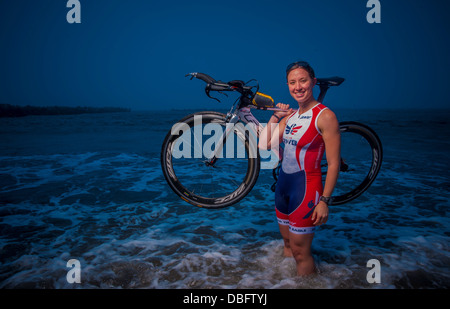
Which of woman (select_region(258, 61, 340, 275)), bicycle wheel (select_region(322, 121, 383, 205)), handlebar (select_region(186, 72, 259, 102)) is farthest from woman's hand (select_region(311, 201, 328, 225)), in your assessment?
handlebar (select_region(186, 72, 259, 102))

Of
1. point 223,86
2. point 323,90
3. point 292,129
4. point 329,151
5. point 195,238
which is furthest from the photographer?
point 195,238

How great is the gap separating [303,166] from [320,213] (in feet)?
1.82

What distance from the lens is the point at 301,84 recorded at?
2.65 metres

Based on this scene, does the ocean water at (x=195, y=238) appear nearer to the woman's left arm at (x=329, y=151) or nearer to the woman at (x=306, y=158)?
the woman at (x=306, y=158)

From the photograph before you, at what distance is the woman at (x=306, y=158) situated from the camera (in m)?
2.51

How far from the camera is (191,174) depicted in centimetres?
842

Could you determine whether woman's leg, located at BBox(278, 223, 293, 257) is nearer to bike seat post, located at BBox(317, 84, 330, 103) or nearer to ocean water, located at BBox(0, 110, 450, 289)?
ocean water, located at BBox(0, 110, 450, 289)

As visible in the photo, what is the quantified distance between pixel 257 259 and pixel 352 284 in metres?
→ 1.27

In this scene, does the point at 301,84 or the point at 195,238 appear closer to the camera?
the point at 301,84

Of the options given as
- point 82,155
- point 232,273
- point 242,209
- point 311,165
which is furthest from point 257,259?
point 82,155

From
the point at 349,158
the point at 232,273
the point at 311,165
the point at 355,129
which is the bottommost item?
the point at 232,273

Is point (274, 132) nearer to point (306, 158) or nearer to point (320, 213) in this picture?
point (306, 158)

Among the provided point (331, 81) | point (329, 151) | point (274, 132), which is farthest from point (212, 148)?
point (331, 81)
